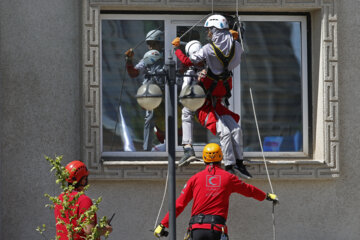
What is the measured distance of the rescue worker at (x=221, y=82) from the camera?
35.9ft

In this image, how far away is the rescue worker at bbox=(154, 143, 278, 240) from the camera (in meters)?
9.90

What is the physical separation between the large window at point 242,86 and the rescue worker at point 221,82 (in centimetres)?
94

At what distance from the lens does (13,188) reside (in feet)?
37.2

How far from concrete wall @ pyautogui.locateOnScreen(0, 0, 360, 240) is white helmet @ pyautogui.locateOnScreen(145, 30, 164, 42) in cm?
99

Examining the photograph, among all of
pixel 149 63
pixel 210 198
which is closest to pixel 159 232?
pixel 210 198

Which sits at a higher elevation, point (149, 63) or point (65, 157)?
point (149, 63)

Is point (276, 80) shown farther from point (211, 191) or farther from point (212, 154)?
point (211, 191)

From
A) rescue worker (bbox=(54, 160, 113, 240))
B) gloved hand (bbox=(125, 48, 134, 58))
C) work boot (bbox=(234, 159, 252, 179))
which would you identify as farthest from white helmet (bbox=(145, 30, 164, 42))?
rescue worker (bbox=(54, 160, 113, 240))

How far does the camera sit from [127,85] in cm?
1199

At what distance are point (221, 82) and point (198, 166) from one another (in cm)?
119

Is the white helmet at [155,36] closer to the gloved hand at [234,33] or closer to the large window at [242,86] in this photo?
the large window at [242,86]

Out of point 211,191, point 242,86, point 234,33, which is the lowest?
point 211,191

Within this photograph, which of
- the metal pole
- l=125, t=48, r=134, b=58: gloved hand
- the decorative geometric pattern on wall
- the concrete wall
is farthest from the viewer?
l=125, t=48, r=134, b=58: gloved hand

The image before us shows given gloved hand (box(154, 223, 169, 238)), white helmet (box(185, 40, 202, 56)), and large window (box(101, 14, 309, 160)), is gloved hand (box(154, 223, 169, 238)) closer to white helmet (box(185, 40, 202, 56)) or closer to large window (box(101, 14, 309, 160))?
large window (box(101, 14, 309, 160))
